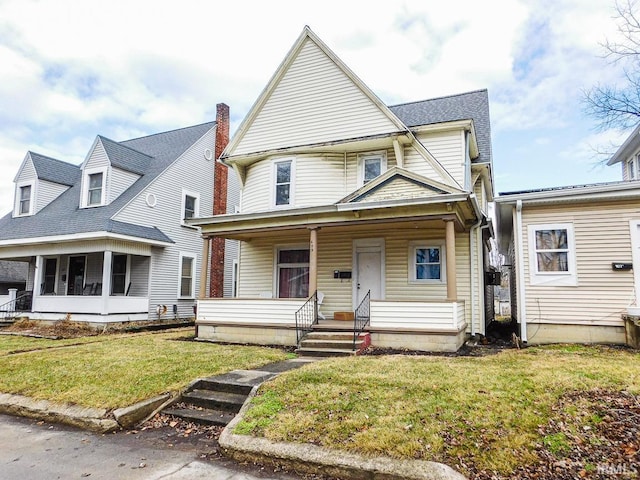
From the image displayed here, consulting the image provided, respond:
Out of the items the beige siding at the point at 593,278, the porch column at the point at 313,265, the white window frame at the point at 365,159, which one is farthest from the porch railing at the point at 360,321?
the beige siding at the point at 593,278

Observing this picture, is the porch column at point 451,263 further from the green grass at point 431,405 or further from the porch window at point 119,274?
the porch window at point 119,274

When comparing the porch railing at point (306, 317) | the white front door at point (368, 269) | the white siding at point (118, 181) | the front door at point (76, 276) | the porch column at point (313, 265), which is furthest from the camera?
the front door at point (76, 276)

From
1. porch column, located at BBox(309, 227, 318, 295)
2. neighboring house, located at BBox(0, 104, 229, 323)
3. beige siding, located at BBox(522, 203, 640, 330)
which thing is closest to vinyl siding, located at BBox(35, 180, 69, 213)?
neighboring house, located at BBox(0, 104, 229, 323)

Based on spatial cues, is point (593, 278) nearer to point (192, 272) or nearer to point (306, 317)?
point (306, 317)

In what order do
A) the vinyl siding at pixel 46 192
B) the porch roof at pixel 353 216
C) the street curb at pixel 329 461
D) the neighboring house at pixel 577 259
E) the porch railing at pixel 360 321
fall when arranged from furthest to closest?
the vinyl siding at pixel 46 192, the porch roof at pixel 353 216, the neighboring house at pixel 577 259, the porch railing at pixel 360 321, the street curb at pixel 329 461

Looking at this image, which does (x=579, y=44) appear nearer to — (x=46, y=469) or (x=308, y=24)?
(x=308, y=24)

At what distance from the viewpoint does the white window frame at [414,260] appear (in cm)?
1169

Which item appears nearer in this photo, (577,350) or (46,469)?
(46,469)

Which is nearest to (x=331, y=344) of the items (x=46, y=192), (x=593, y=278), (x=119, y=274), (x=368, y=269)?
(x=368, y=269)

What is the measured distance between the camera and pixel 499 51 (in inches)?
497

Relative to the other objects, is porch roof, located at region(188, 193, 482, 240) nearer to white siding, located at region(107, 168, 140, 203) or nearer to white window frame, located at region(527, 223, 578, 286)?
white window frame, located at region(527, 223, 578, 286)

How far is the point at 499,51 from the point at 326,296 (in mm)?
9143

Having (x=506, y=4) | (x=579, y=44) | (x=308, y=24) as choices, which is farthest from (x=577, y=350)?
(x=308, y=24)

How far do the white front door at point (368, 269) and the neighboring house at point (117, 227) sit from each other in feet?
24.6
